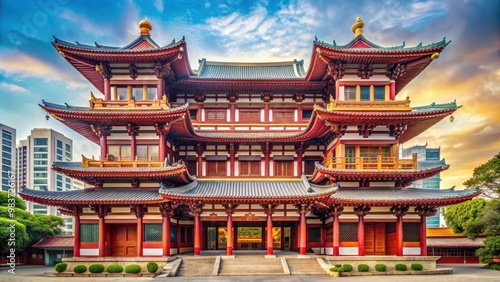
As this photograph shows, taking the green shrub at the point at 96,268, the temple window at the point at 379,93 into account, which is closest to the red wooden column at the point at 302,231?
the temple window at the point at 379,93

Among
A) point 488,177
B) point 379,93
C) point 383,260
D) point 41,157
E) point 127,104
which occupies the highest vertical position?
point 379,93

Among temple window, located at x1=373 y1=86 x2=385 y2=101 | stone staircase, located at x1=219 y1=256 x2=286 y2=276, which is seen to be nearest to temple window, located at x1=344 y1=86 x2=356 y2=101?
temple window, located at x1=373 y1=86 x2=385 y2=101

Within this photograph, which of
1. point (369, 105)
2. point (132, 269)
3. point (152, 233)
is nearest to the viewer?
point (132, 269)

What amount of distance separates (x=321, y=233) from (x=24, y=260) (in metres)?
31.0

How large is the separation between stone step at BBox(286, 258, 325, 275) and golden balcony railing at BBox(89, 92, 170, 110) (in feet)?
49.4

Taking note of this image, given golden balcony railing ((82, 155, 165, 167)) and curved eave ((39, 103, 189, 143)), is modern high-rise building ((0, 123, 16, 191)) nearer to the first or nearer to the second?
curved eave ((39, 103, 189, 143))

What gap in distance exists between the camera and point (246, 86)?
3067cm

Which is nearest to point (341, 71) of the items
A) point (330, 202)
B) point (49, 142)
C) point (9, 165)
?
point (330, 202)

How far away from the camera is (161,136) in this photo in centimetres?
2620

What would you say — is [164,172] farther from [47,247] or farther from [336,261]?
[47,247]

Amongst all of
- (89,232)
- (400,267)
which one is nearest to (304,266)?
(400,267)

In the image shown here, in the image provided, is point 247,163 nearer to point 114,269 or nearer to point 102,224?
point 102,224

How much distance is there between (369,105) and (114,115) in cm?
1983

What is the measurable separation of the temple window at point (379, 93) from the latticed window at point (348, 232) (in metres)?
10.4
